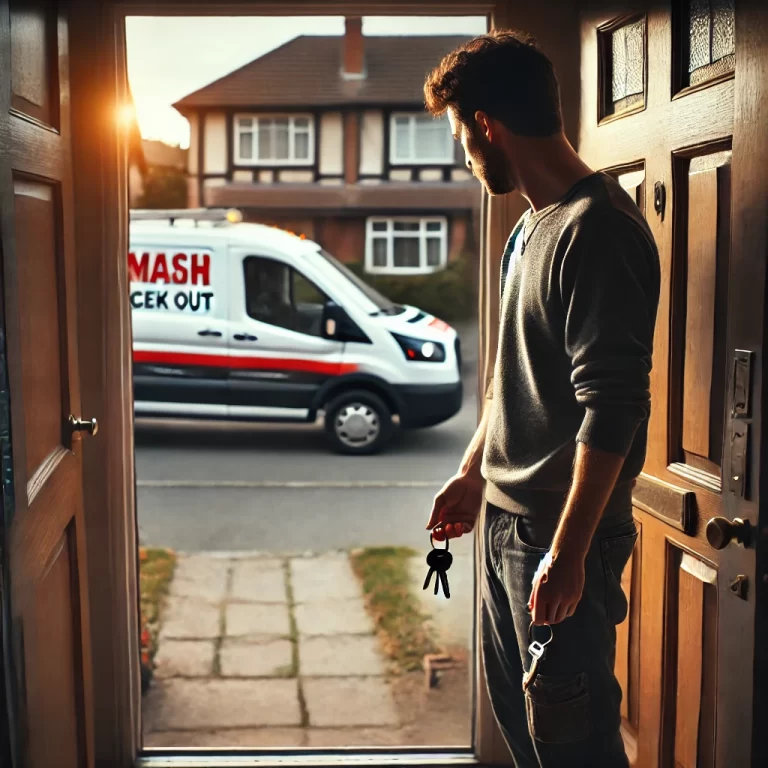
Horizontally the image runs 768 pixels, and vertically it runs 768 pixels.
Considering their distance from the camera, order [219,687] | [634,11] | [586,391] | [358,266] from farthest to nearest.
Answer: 1. [358,266]
2. [219,687]
3. [634,11]
4. [586,391]

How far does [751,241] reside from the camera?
1.45m

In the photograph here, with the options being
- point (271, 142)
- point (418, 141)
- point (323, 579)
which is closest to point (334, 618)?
point (323, 579)

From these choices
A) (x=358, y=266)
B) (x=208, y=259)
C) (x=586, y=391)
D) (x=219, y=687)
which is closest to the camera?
(x=586, y=391)

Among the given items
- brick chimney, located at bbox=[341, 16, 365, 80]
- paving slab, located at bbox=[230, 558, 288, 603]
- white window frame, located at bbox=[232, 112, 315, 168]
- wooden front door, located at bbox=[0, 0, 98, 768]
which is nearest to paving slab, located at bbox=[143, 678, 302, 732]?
paving slab, located at bbox=[230, 558, 288, 603]

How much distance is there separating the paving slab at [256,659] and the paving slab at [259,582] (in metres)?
0.64

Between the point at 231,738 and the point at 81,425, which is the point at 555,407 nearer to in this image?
the point at 81,425

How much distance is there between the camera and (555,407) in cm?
157

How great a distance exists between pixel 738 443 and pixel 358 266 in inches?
668

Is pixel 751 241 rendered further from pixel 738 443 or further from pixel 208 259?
pixel 208 259

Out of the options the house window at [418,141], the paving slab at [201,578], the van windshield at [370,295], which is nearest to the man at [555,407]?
the paving slab at [201,578]

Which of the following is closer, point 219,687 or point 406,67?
point 219,687

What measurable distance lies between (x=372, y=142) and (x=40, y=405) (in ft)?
57.1

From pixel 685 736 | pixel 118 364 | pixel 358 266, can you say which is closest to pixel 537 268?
pixel 685 736

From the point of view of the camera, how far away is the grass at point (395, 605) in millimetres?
4246
